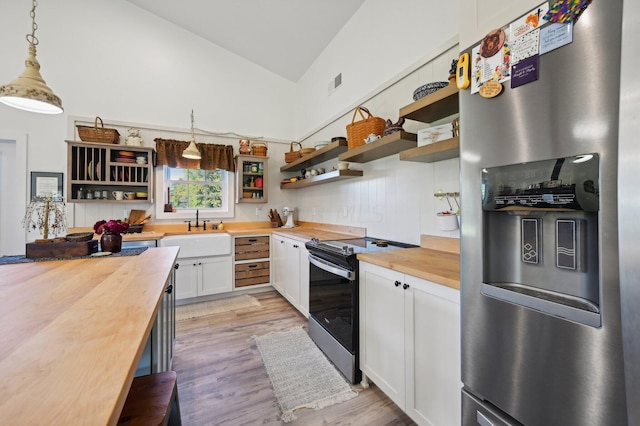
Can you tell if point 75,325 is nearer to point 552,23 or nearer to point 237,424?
point 237,424

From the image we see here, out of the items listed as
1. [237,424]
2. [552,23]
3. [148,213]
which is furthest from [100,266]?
[148,213]

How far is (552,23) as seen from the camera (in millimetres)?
781

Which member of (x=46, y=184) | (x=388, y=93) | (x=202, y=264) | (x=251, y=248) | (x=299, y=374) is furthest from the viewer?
(x=251, y=248)

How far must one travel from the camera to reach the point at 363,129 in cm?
242

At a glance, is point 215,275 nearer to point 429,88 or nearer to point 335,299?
point 335,299

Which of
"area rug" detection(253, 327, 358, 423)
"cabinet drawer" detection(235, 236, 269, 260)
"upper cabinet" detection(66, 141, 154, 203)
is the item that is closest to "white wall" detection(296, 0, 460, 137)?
"cabinet drawer" detection(235, 236, 269, 260)

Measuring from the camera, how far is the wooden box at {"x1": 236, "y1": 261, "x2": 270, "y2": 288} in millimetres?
3635

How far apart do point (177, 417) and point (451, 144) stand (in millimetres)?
1920

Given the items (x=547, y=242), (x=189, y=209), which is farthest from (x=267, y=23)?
(x=547, y=242)

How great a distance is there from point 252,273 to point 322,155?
6.25 feet

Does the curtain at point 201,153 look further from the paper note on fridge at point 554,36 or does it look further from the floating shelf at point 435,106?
the paper note on fridge at point 554,36

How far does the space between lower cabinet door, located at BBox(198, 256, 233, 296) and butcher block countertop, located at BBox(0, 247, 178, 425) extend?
2.16 metres

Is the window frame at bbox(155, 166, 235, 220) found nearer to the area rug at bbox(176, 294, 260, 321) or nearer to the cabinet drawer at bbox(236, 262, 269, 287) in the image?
the cabinet drawer at bbox(236, 262, 269, 287)

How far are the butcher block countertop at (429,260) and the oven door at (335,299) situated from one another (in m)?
0.26
